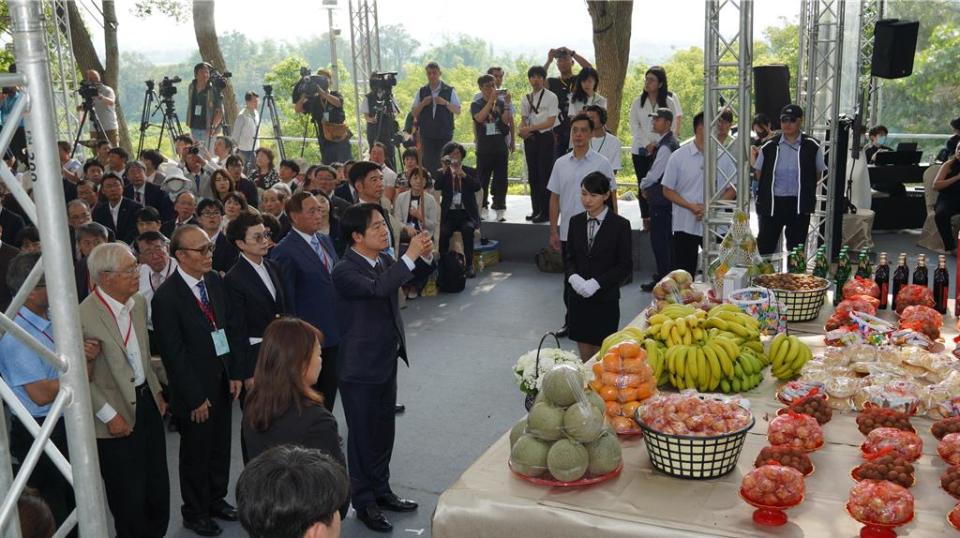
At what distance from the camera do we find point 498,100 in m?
10.1

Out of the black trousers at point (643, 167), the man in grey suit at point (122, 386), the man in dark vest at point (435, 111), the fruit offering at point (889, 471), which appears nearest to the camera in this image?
the fruit offering at point (889, 471)

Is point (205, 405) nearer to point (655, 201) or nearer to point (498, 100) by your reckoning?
point (655, 201)

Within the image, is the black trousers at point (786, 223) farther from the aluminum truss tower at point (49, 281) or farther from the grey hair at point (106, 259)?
the aluminum truss tower at point (49, 281)

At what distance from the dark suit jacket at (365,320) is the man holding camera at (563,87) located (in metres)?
5.88

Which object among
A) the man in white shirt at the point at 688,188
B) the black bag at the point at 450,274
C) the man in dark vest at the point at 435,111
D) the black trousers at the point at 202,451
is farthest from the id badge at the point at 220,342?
the man in dark vest at the point at 435,111

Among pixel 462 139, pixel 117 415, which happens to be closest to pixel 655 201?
pixel 117 415

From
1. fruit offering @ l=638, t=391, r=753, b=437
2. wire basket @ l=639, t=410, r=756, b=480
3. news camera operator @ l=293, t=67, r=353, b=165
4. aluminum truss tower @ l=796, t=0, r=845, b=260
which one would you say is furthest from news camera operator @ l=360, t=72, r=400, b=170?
wire basket @ l=639, t=410, r=756, b=480

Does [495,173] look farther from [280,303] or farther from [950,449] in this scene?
[950,449]

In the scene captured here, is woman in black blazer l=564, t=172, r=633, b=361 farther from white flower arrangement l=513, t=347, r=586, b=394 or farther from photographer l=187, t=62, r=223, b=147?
photographer l=187, t=62, r=223, b=147

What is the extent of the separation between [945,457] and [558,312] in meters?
5.19

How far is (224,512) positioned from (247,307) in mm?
927

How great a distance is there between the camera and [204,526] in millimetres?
4223

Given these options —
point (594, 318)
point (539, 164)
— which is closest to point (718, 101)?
point (594, 318)

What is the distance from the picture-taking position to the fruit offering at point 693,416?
284 cm
